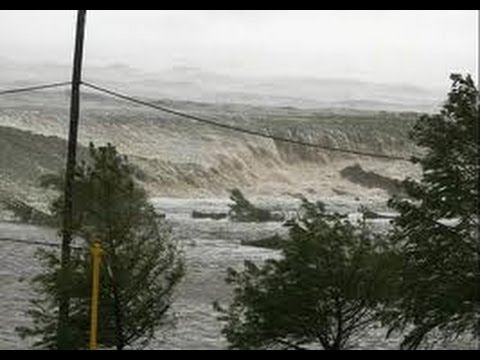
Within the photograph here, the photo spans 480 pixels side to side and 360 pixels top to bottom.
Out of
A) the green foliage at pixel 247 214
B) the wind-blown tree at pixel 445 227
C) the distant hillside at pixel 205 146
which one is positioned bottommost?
the green foliage at pixel 247 214

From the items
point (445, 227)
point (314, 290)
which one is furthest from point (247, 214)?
point (445, 227)

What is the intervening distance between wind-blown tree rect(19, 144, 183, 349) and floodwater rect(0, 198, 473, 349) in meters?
2.55

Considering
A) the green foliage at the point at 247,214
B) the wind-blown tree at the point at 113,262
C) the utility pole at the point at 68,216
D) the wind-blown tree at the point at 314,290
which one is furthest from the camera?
the green foliage at the point at 247,214

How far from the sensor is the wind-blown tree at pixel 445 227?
1109 cm

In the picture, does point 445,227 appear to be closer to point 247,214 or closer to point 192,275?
point 192,275

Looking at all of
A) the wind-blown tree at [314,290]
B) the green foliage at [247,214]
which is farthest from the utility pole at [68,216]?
the green foliage at [247,214]

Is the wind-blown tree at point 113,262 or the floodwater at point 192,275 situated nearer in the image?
the wind-blown tree at point 113,262

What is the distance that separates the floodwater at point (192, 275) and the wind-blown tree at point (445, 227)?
260cm

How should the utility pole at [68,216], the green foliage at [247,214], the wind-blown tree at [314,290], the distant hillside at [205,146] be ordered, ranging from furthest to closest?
the distant hillside at [205,146], the green foliage at [247,214], the utility pole at [68,216], the wind-blown tree at [314,290]

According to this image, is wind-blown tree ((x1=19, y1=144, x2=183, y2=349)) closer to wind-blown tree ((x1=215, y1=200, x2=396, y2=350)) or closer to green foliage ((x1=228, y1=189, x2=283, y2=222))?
wind-blown tree ((x1=215, y1=200, x2=396, y2=350))

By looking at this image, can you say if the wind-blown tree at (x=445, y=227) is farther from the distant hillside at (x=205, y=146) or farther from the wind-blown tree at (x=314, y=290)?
the distant hillside at (x=205, y=146)

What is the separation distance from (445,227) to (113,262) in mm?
4072

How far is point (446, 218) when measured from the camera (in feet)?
38.1

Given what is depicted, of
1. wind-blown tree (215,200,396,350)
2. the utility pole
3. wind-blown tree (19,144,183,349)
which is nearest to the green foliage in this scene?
the utility pole
